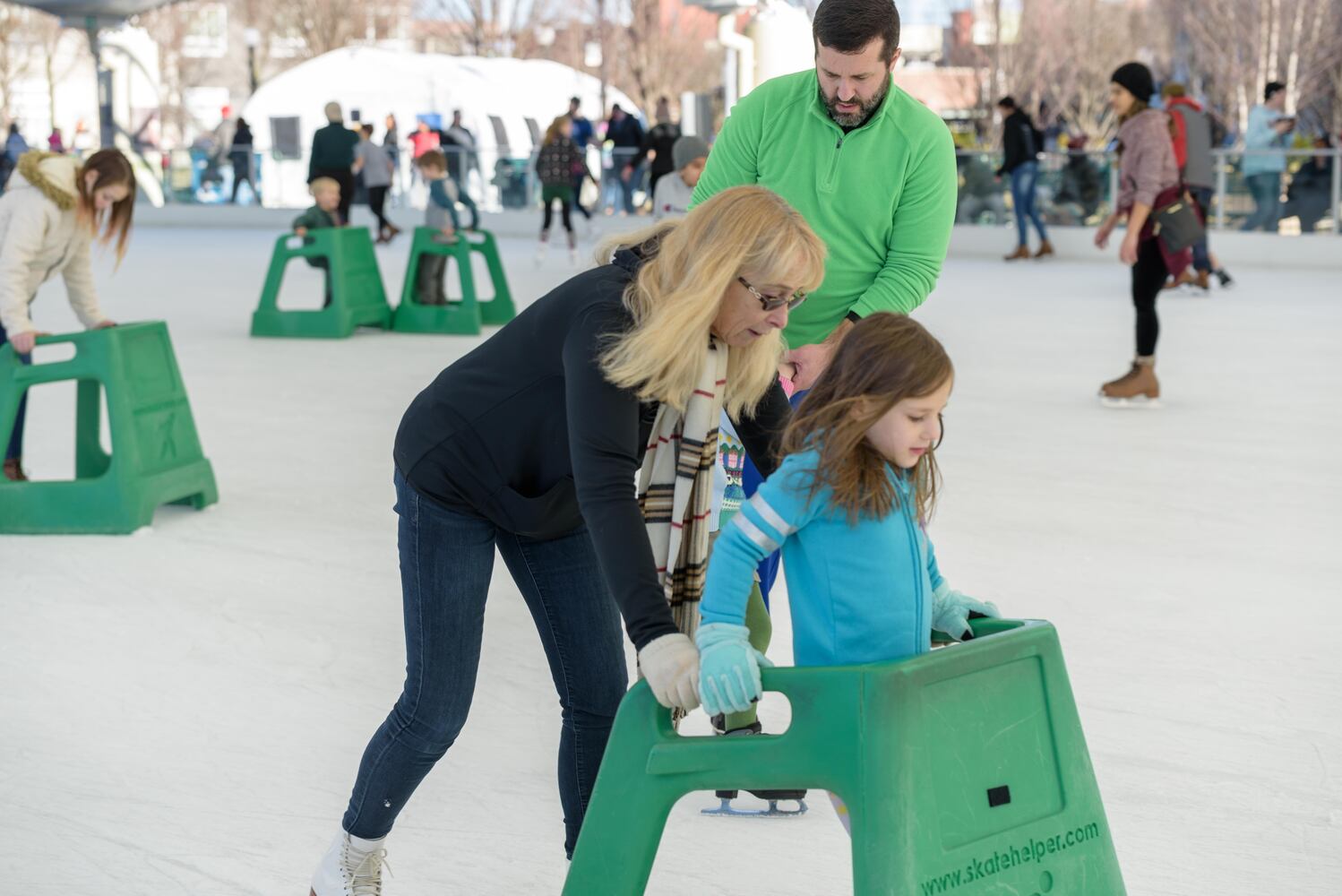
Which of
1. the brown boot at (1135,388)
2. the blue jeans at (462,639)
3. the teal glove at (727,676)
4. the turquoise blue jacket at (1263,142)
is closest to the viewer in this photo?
the teal glove at (727,676)

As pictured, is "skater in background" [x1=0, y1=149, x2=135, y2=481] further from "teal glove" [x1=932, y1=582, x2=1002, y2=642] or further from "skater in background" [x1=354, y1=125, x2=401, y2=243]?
"skater in background" [x1=354, y1=125, x2=401, y2=243]

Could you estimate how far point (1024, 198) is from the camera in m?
16.4

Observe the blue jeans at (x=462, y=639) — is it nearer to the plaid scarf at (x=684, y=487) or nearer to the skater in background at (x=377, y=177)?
the plaid scarf at (x=684, y=487)

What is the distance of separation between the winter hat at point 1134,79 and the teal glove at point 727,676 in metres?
5.98

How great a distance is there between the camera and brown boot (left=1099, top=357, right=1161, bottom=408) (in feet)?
26.2

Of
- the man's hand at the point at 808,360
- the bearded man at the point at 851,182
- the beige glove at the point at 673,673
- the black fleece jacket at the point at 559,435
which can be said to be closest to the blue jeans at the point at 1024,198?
the bearded man at the point at 851,182

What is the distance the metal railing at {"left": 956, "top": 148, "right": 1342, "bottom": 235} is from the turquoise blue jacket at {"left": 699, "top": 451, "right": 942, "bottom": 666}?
1349 cm

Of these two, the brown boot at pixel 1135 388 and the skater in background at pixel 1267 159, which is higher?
the skater in background at pixel 1267 159

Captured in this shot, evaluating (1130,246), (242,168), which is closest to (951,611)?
(1130,246)

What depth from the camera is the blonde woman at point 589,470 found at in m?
2.19

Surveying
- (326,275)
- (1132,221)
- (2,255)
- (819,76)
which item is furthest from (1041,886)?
(326,275)

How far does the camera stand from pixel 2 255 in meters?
5.49

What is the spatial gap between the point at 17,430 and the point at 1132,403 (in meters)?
4.95

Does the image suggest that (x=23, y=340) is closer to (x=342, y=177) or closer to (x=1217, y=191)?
(x=342, y=177)
